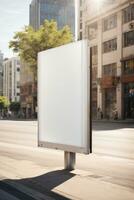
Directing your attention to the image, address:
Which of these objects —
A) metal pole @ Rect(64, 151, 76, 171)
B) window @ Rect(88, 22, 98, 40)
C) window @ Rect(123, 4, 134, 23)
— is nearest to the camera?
metal pole @ Rect(64, 151, 76, 171)

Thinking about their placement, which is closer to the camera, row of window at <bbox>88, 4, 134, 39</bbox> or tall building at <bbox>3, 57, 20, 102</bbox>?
row of window at <bbox>88, 4, 134, 39</bbox>

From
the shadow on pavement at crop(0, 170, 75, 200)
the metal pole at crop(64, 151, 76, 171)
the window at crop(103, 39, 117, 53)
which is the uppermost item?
the window at crop(103, 39, 117, 53)

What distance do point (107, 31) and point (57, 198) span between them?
59.6m

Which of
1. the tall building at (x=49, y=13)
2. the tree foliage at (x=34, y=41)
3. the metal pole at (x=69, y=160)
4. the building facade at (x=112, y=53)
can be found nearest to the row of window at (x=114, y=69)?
the building facade at (x=112, y=53)

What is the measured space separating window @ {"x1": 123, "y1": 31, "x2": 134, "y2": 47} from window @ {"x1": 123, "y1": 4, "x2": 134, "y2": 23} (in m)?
1.57

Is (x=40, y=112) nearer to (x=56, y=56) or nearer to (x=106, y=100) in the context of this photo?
(x=56, y=56)

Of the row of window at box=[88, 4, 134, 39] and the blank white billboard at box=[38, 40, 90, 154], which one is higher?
the row of window at box=[88, 4, 134, 39]

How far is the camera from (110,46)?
66.4m

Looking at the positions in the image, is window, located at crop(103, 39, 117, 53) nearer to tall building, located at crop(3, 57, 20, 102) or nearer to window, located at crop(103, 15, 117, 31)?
window, located at crop(103, 15, 117, 31)

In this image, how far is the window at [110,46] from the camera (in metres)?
65.2

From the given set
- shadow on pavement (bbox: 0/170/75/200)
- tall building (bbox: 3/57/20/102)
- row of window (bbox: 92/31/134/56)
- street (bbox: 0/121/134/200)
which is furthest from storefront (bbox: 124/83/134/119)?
tall building (bbox: 3/57/20/102)

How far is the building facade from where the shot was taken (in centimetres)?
6162

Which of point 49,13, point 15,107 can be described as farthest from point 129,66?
point 49,13

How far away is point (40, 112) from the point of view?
12352 mm
